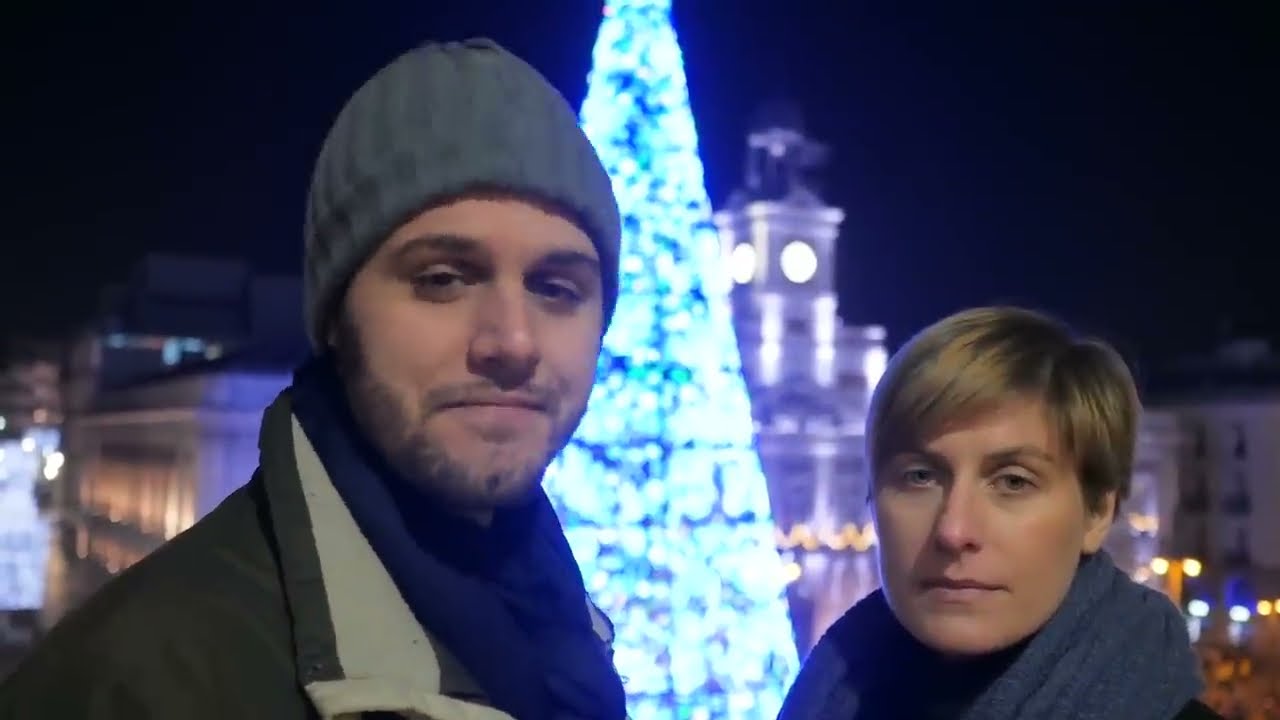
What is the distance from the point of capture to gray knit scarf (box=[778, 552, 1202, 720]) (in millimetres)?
1884

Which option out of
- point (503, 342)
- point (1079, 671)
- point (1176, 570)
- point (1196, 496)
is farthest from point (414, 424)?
point (1196, 496)

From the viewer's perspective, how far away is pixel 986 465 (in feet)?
6.25

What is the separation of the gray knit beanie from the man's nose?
0.46 feet

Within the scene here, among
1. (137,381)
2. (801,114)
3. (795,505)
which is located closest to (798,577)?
(795,505)

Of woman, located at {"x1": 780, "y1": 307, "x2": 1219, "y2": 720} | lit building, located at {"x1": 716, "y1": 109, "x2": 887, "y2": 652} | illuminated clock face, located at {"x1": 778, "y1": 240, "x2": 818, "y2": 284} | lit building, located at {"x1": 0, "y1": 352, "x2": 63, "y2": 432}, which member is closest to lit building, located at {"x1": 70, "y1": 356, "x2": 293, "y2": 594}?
lit building, located at {"x1": 0, "y1": 352, "x2": 63, "y2": 432}

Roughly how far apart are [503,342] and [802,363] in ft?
86.2

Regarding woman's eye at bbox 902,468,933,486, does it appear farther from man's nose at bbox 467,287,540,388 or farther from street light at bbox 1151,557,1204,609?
street light at bbox 1151,557,1204,609

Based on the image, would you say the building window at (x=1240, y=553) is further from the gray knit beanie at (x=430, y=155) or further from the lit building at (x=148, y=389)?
the gray knit beanie at (x=430, y=155)

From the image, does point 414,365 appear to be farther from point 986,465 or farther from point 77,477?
point 77,477

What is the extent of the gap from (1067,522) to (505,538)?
87 cm

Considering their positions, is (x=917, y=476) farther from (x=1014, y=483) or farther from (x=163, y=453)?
(x=163, y=453)

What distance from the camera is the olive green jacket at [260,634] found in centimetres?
125

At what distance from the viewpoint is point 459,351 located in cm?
147

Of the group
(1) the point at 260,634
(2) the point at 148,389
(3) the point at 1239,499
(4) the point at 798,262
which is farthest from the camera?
(2) the point at 148,389
